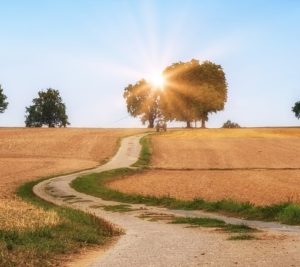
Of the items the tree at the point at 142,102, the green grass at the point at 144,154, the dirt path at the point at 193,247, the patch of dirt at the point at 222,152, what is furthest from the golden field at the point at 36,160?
the tree at the point at 142,102

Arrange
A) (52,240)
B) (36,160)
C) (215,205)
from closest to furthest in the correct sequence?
1. (52,240)
2. (215,205)
3. (36,160)

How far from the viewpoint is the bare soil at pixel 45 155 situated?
52.7 meters

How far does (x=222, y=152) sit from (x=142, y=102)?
8308cm

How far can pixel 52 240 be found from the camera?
52.3 ft

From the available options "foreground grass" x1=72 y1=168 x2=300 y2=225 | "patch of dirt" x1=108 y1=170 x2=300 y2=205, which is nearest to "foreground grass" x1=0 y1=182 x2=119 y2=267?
"foreground grass" x1=72 y1=168 x2=300 y2=225

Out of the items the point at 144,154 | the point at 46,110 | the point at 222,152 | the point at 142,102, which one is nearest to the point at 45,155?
the point at 144,154

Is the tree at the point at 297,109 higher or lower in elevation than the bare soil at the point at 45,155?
higher

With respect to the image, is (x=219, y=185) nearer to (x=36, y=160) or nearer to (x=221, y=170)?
(x=221, y=170)

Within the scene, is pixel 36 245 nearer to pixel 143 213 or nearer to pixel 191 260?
pixel 191 260

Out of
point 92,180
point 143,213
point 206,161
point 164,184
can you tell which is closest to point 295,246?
point 143,213

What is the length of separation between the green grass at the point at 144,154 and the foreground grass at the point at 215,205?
18.7 meters

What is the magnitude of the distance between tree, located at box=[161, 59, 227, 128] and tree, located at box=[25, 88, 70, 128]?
5648cm

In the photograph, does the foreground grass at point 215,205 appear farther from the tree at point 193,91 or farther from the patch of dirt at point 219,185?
the tree at point 193,91

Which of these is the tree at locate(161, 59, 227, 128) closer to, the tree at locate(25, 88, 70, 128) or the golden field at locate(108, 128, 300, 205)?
the golden field at locate(108, 128, 300, 205)
